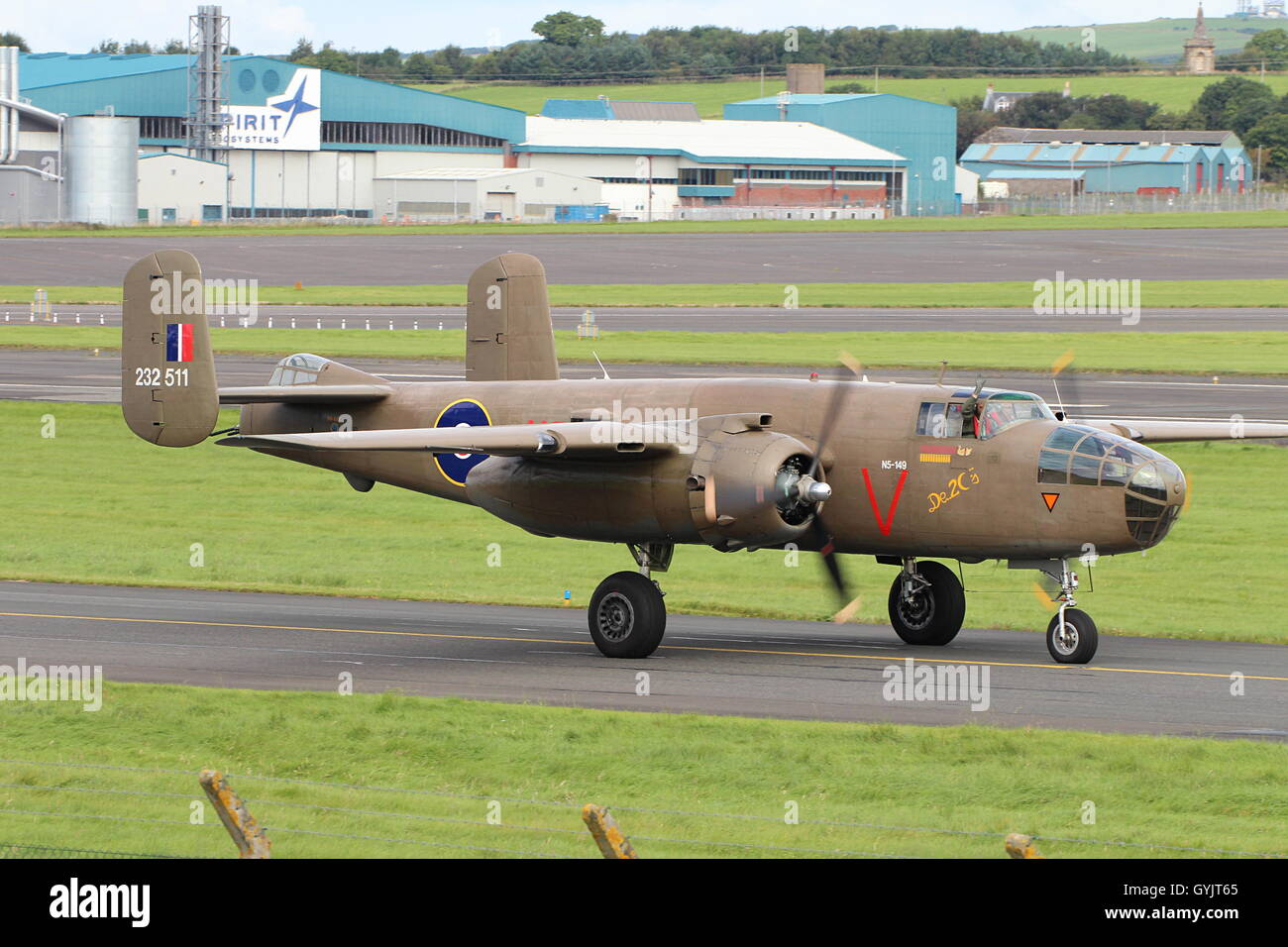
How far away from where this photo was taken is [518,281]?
3384 centimetres

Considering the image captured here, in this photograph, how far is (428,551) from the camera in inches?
1679

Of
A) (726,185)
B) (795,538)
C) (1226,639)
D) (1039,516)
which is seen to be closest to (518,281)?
(795,538)

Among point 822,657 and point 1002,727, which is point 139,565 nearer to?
point 822,657

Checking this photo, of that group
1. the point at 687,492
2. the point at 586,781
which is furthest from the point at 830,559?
the point at 586,781

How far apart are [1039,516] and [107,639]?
612 inches

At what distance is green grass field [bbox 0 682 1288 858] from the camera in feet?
54.2

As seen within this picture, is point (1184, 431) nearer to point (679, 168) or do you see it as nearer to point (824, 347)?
point (824, 347)

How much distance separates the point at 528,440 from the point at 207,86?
139m

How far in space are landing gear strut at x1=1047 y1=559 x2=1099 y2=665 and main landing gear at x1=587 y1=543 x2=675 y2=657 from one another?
6151 millimetres

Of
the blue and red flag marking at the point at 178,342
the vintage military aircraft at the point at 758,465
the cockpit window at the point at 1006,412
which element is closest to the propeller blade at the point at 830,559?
the vintage military aircraft at the point at 758,465

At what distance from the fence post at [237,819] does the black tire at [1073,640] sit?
52.1 feet

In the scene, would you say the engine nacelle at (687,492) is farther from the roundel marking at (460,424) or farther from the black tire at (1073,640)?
the black tire at (1073,640)

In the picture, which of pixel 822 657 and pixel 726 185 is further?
pixel 726 185

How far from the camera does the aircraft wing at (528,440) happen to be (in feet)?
83.3
